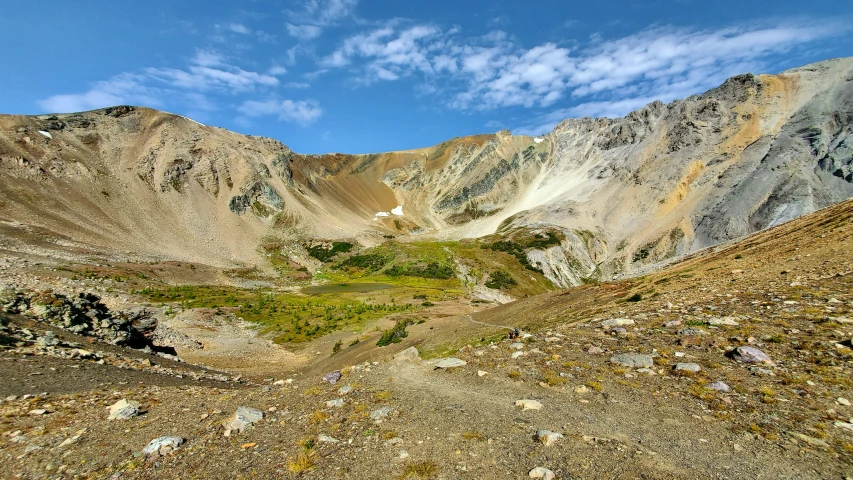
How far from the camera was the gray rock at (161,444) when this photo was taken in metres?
8.52

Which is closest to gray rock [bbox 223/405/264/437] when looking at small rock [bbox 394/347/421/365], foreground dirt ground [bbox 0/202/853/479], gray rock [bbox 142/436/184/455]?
foreground dirt ground [bbox 0/202/853/479]

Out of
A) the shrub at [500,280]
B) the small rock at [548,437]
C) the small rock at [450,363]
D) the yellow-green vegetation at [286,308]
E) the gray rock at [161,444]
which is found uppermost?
the gray rock at [161,444]

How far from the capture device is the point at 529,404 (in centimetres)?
1015

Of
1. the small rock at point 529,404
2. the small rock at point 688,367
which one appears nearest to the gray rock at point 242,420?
the small rock at point 529,404

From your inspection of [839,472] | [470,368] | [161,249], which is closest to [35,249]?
[161,249]

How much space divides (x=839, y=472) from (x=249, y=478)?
33.7 feet

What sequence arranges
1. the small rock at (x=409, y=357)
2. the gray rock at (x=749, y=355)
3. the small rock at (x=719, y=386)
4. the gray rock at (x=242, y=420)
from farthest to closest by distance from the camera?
the small rock at (x=409, y=357), the gray rock at (x=749, y=355), the small rock at (x=719, y=386), the gray rock at (x=242, y=420)

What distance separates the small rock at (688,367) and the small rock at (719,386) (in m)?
0.77

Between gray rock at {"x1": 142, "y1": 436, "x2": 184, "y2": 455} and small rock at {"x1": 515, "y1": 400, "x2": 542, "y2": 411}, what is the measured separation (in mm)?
8084

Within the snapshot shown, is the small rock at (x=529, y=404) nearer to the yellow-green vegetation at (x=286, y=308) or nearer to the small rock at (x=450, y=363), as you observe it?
the small rock at (x=450, y=363)

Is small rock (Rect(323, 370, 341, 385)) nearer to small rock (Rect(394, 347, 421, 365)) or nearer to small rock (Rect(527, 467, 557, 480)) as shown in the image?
small rock (Rect(394, 347, 421, 365))

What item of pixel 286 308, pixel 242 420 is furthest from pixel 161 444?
pixel 286 308

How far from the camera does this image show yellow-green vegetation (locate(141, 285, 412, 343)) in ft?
143

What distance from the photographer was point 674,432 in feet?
27.2
